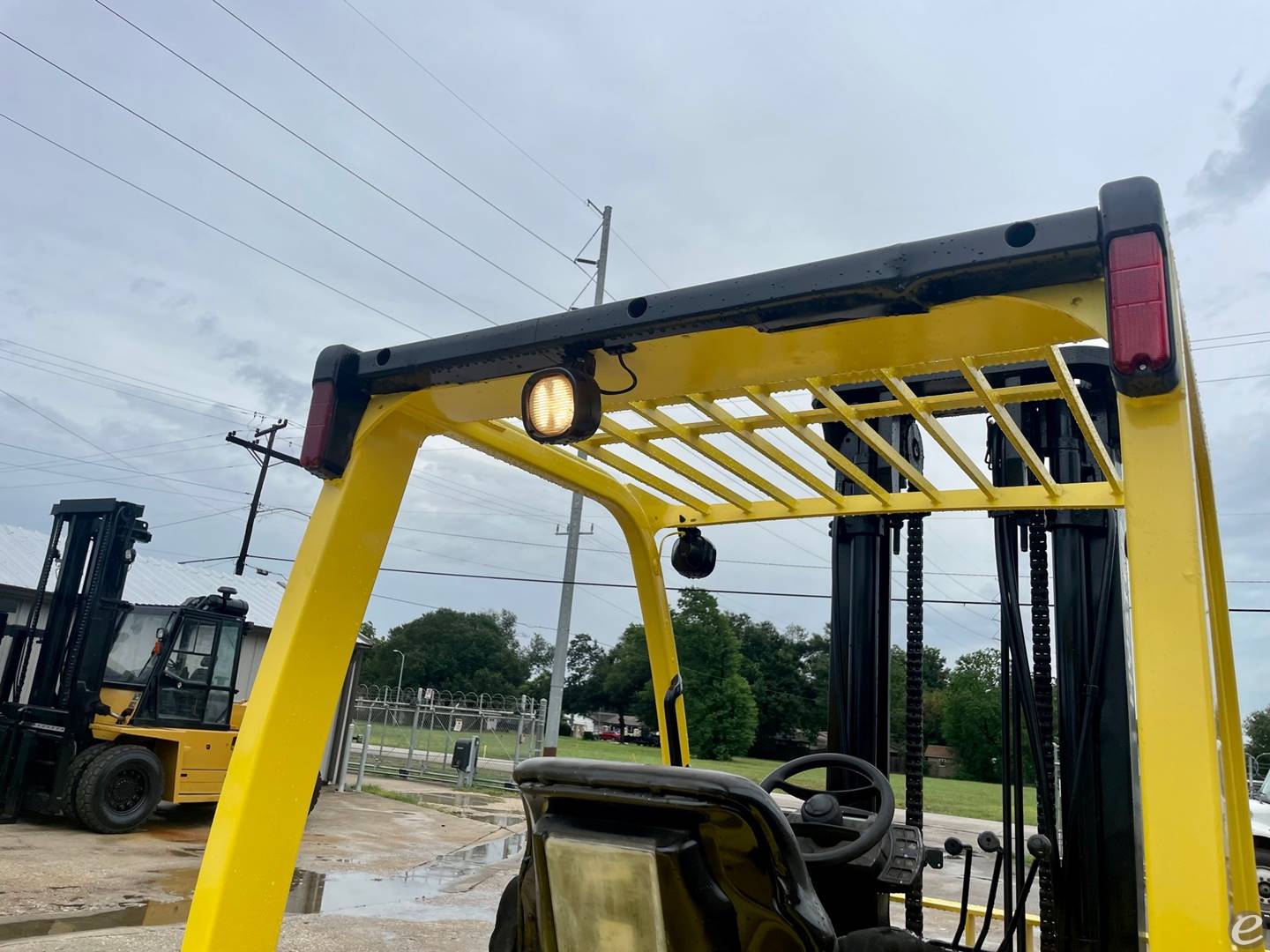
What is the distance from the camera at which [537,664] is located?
310 feet

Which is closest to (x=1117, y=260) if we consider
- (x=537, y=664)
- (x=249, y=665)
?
(x=249, y=665)

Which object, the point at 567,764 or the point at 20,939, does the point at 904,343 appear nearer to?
the point at 567,764

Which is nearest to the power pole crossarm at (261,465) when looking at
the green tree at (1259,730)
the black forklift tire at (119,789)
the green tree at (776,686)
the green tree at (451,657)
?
the black forklift tire at (119,789)

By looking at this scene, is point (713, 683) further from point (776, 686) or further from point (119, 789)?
point (119, 789)

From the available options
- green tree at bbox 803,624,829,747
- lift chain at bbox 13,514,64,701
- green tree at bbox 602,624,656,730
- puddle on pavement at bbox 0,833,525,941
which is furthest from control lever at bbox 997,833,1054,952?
green tree at bbox 602,624,656,730

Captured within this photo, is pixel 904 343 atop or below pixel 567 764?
atop

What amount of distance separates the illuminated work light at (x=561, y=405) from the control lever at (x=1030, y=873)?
186 cm

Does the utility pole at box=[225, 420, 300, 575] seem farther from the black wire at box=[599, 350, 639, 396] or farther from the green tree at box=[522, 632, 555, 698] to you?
the green tree at box=[522, 632, 555, 698]

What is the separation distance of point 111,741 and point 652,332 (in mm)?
12056

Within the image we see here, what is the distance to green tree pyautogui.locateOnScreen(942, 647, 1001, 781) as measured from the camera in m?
5.99

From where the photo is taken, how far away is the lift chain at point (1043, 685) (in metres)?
3.16

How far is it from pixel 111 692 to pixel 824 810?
41.8ft

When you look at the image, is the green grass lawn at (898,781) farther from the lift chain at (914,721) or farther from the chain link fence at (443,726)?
the lift chain at (914,721)

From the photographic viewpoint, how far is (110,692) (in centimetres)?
1273
